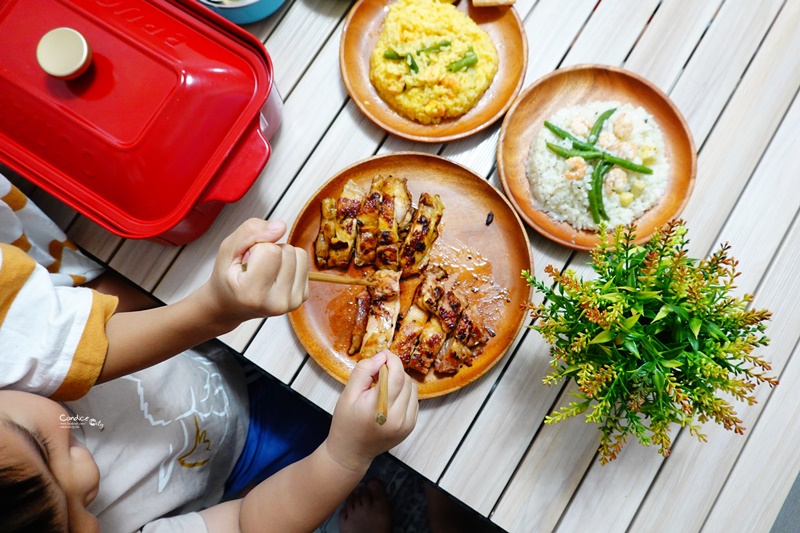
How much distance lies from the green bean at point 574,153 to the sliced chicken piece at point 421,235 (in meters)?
0.42

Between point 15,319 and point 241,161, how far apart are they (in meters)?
0.73

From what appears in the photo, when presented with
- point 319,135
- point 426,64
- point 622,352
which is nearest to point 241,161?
point 319,135

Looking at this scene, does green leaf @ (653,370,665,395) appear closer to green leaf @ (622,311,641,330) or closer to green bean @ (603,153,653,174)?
green leaf @ (622,311,641,330)

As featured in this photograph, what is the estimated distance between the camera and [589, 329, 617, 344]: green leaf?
134 centimetres

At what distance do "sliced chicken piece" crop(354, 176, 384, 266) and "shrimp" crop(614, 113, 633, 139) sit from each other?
814 mm

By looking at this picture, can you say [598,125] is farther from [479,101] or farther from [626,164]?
[479,101]

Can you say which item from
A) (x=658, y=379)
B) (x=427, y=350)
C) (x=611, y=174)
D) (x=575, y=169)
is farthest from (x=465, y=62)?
(x=658, y=379)

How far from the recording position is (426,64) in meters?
1.93

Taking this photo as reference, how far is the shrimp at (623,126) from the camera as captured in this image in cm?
184

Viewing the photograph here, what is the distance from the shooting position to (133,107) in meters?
1.59

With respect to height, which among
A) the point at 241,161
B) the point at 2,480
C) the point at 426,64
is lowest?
the point at 2,480

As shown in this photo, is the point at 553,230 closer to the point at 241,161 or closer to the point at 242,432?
the point at 241,161

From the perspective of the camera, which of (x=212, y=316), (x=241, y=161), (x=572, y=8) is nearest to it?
(x=212, y=316)

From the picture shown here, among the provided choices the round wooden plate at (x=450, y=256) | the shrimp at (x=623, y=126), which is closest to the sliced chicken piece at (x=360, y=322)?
the round wooden plate at (x=450, y=256)
